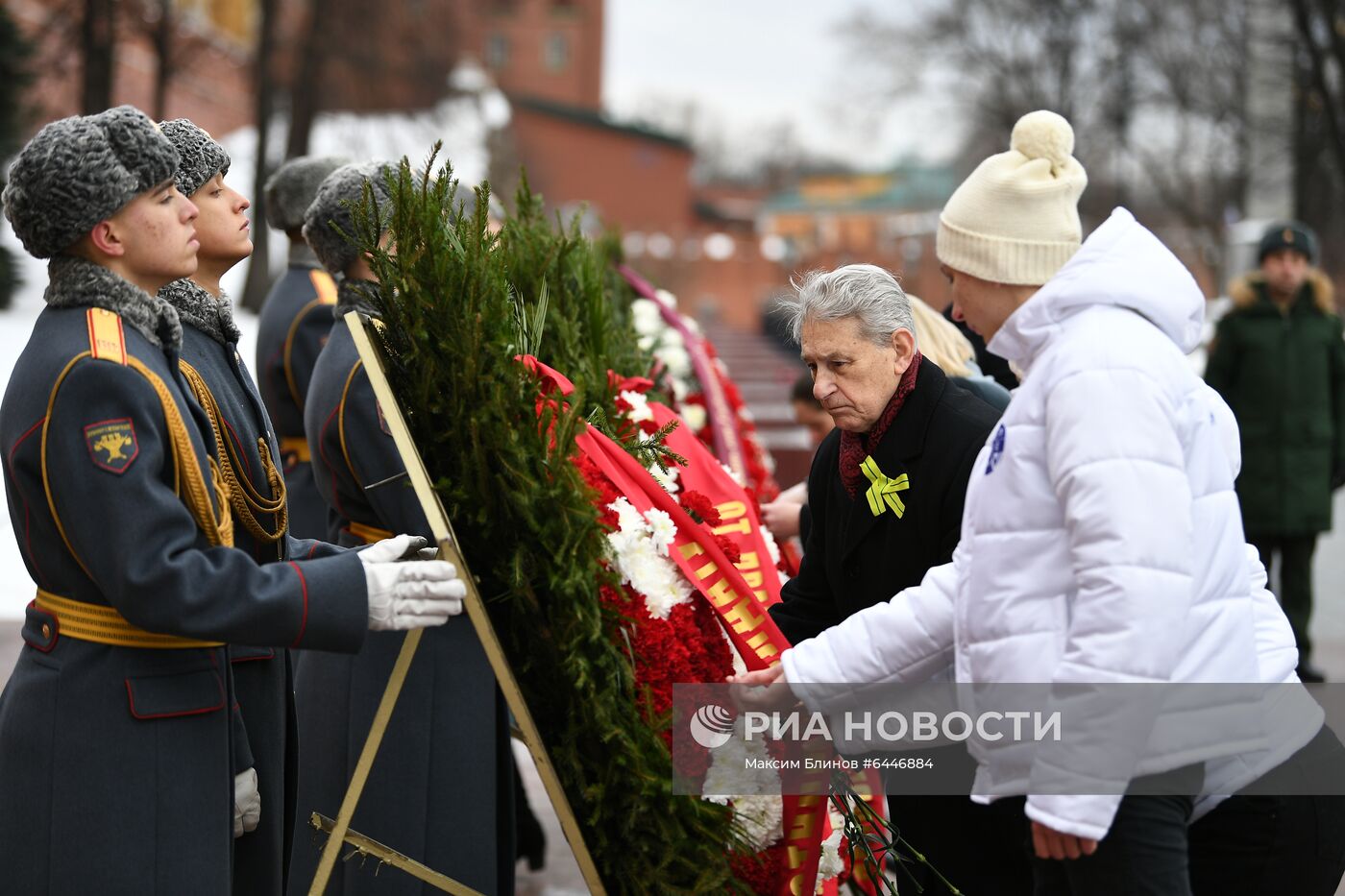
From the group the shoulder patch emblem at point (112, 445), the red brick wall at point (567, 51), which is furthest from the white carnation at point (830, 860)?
the red brick wall at point (567, 51)

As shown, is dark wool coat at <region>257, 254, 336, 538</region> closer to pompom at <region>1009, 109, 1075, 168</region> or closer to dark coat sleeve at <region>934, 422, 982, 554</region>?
dark coat sleeve at <region>934, 422, 982, 554</region>

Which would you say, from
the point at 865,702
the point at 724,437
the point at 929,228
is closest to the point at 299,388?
the point at 724,437

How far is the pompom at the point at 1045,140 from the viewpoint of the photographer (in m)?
2.89

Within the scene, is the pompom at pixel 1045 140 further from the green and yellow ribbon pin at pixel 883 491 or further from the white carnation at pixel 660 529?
the white carnation at pixel 660 529

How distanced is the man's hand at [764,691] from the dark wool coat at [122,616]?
800 millimetres

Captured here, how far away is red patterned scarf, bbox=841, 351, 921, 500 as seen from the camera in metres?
3.25

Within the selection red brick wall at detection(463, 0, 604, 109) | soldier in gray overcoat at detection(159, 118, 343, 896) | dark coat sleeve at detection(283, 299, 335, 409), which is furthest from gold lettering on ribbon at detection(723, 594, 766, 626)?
red brick wall at detection(463, 0, 604, 109)

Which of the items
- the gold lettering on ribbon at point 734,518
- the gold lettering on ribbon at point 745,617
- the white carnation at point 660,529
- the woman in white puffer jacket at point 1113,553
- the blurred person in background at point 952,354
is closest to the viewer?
the woman in white puffer jacket at point 1113,553

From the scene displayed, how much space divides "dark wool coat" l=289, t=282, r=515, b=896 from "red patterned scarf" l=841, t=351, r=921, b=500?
92 centimetres

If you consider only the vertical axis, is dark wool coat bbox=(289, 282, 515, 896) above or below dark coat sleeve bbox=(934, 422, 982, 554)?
below

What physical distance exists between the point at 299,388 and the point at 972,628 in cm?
301

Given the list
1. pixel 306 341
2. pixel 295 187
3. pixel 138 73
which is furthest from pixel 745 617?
pixel 138 73

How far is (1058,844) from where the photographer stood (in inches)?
90.9

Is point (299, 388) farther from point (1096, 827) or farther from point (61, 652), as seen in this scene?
point (1096, 827)
